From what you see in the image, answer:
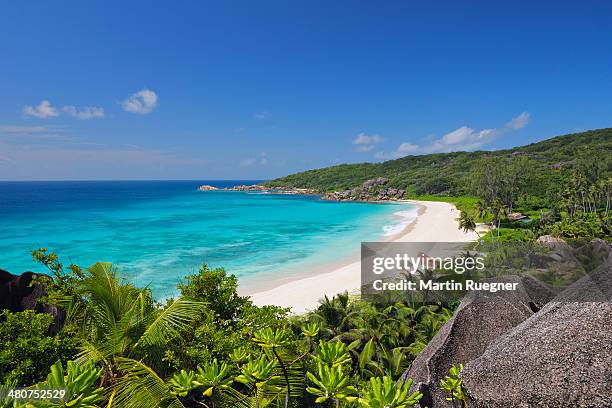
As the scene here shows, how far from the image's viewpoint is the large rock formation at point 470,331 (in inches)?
259

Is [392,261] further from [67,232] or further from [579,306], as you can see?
[67,232]

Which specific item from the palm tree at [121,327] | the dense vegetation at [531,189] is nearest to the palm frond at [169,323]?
the palm tree at [121,327]

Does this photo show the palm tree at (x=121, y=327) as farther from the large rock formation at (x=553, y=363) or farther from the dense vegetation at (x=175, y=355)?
the large rock formation at (x=553, y=363)

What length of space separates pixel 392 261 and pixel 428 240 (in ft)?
47.1

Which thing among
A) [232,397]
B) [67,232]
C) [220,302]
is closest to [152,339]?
[232,397]

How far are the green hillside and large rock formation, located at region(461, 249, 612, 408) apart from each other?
80.8 metres

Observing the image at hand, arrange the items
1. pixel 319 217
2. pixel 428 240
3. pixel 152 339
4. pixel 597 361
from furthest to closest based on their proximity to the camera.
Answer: pixel 319 217 < pixel 428 240 < pixel 152 339 < pixel 597 361

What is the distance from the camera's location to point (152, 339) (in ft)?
16.7

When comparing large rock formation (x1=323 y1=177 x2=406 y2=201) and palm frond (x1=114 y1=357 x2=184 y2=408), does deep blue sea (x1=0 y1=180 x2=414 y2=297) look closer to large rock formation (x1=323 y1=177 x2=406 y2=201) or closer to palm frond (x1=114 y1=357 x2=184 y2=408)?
A: palm frond (x1=114 y1=357 x2=184 y2=408)

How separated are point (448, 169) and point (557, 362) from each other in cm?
13786

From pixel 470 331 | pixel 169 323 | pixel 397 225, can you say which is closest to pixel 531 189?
pixel 397 225

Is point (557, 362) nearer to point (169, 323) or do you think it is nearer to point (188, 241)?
point (169, 323)

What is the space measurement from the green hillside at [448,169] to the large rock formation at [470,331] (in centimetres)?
7797

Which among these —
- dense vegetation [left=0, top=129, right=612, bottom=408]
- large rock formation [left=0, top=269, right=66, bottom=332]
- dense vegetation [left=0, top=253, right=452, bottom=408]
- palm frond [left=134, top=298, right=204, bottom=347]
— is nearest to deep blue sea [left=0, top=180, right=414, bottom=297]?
large rock formation [left=0, top=269, right=66, bottom=332]
